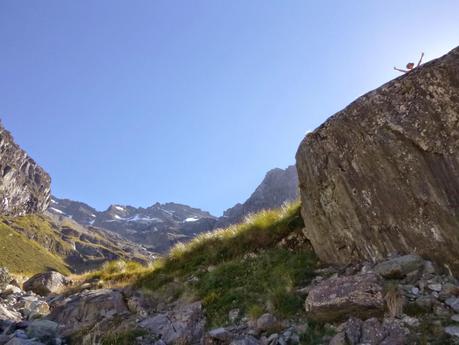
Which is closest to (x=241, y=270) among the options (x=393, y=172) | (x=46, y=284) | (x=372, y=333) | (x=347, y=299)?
(x=347, y=299)

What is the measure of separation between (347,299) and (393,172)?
3463 mm

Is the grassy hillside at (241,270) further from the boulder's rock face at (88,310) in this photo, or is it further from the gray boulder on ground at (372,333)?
the gray boulder on ground at (372,333)

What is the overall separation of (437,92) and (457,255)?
3584mm

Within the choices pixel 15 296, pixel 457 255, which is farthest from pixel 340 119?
pixel 15 296

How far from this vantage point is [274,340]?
8.17 m

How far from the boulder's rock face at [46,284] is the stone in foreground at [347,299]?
46.6 ft

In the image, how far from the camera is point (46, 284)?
18891 mm

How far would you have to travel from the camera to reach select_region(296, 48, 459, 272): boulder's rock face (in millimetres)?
8922

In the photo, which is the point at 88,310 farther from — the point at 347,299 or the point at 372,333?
the point at 372,333

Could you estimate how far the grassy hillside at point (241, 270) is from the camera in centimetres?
1031

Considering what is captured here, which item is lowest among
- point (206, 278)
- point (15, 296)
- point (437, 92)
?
point (206, 278)

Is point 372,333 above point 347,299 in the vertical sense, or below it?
below

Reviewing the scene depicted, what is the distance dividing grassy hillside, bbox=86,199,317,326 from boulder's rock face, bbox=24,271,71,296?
88.6 inches

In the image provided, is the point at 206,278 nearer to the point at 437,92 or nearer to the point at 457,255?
the point at 457,255
